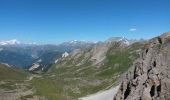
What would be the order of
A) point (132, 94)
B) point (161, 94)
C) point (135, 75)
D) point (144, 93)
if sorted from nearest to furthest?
point (161, 94)
point (144, 93)
point (132, 94)
point (135, 75)

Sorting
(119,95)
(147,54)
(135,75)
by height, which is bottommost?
(119,95)

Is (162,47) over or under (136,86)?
over

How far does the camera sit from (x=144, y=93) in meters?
41.0

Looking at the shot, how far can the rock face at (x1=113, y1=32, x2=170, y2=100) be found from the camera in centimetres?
3853

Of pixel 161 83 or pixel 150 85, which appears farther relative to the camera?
pixel 150 85

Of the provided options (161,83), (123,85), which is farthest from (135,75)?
(161,83)

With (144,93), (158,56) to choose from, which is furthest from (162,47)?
(144,93)

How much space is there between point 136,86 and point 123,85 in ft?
12.9

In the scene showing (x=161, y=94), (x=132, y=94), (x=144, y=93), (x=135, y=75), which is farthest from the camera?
(x=135, y=75)

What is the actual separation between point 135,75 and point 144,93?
6.55 meters

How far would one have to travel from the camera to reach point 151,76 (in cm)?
4147

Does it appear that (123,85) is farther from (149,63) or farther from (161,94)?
(161,94)

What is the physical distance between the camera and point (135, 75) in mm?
47250

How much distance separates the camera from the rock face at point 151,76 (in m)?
38.5
